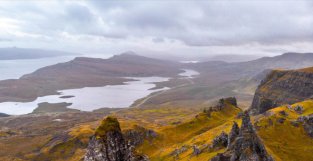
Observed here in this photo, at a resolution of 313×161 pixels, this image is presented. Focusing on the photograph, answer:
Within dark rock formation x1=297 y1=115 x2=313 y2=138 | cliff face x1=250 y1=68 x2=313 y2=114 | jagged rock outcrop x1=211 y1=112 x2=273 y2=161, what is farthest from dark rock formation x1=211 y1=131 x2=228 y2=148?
cliff face x1=250 y1=68 x2=313 y2=114

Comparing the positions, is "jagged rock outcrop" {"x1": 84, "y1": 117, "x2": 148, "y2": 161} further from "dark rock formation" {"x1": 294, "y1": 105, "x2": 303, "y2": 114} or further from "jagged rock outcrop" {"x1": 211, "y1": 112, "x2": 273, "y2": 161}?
"dark rock formation" {"x1": 294, "y1": 105, "x2": 303, "y2": 114}

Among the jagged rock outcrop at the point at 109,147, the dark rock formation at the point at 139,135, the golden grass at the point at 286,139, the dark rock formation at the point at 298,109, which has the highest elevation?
the jagged rock outcrop at the point at 109,147

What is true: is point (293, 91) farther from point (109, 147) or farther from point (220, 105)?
point (109, 147)

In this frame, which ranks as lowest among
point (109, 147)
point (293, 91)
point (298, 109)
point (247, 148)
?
point (298, 109)

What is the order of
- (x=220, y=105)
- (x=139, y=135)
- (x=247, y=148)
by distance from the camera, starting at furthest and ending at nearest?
(x=220, y=105)
(x=139, y=135)
(x=247, y=148)

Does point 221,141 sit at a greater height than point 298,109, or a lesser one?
lesser

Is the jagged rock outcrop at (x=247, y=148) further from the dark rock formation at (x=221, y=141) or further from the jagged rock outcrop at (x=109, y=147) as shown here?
the jagged rock outcrop at (x=109, y=147)

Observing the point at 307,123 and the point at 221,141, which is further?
the point at 307,123

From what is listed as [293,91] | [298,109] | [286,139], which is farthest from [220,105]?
[286,139]

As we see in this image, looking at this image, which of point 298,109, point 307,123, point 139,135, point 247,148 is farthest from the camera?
point 139,135

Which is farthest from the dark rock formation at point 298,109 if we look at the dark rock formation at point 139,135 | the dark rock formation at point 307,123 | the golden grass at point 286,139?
the dark rock formation at point 139,135

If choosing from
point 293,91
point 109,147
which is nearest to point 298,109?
point 293,91
